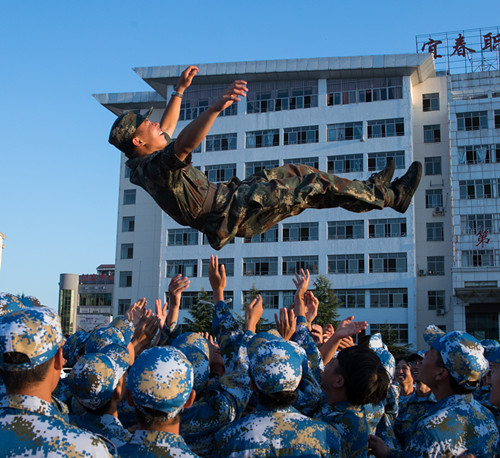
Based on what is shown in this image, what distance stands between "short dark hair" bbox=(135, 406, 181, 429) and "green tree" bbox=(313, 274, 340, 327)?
112 ft

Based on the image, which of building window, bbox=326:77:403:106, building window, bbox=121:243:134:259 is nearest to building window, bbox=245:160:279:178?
building window, bbox=326:77:403:106

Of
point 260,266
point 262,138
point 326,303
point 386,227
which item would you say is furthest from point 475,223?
point 262,138

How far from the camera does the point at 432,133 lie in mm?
43812

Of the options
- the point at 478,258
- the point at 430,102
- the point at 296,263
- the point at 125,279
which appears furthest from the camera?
the point at 125,279

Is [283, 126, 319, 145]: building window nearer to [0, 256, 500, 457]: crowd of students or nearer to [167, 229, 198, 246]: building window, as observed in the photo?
[167, 229, 198, 246]: building window

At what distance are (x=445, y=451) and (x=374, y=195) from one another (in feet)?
11.2

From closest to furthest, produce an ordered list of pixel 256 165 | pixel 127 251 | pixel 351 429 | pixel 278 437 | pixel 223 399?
pixel 278 437 < pixel 351 429 < pixel 223 399 < pixel 256 165 < pixel 127 251

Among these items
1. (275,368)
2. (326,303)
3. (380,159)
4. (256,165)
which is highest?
(256,165)

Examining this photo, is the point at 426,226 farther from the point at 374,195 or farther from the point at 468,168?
the point at 374,195

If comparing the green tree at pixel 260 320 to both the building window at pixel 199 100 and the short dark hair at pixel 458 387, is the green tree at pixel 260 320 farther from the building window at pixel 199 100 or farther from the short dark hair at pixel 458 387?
the short dark hair at pixel 458 387

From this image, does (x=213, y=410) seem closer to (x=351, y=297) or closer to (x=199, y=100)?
(x=351, y=297)

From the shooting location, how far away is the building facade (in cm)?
6178

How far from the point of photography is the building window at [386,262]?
41.8 metres

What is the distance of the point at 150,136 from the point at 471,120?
38.7 meters
